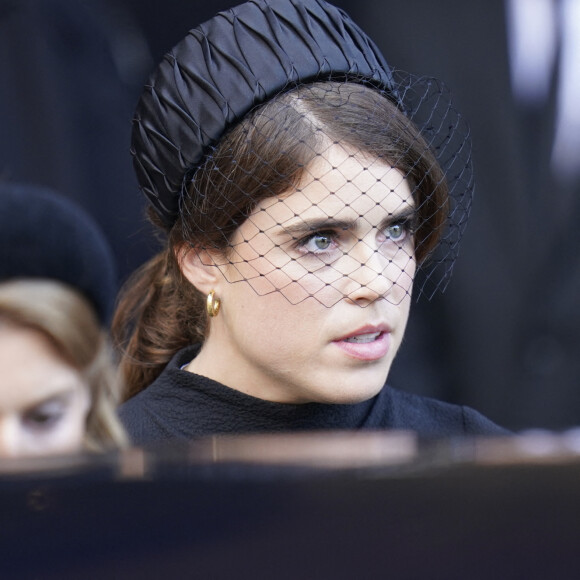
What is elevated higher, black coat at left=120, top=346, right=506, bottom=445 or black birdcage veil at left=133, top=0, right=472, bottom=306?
black birdcage veil at left=133, top=0, right=472, bottom=306

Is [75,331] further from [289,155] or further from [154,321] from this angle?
[154,321]

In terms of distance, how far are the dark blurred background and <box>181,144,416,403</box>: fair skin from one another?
27.6 inches

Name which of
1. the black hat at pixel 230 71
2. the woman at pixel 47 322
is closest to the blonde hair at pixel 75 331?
the woman at pixel 47 322

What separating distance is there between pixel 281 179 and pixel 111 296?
0.33 metres

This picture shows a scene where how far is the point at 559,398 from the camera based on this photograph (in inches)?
85.4

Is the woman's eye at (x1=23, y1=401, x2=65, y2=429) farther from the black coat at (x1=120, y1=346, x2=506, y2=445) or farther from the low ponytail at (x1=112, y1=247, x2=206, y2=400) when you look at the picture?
the low ponytail at (x1=112, y1=247, x2=206, y2=400)

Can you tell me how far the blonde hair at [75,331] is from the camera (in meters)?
1.00

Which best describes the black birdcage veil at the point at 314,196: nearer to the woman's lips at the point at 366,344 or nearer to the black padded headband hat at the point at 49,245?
the woman's lips at the point at 366,344

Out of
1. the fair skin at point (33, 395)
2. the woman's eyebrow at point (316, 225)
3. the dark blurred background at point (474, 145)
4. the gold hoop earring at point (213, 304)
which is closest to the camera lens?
the fair skin at point (33, 395)

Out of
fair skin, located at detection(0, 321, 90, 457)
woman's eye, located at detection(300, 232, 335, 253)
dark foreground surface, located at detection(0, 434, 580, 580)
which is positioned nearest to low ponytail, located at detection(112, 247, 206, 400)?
woman's eye, located at detection(300, 232, 335, 253)

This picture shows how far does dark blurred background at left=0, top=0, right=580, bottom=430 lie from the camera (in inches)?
74.9

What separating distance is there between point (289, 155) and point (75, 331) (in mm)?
440

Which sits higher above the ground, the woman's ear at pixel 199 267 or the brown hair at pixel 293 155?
the brown hair at pixel 293 155

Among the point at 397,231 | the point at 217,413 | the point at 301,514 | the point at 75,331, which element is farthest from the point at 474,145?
the point at 301,514
